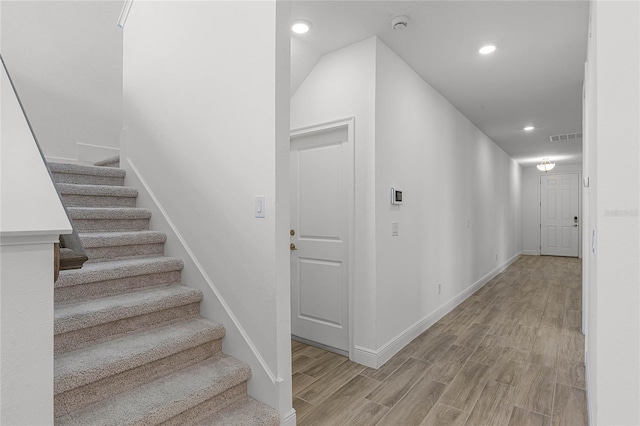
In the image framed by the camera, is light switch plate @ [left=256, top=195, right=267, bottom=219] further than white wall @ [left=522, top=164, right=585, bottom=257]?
No

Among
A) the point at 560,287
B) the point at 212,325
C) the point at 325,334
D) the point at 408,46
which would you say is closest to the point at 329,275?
the point at 325,334

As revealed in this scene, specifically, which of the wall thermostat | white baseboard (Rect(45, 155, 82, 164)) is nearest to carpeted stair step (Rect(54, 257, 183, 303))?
the wall thermostat

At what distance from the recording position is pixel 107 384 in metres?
1.63

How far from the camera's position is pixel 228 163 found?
2.13 meters

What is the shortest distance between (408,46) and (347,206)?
1518 mm

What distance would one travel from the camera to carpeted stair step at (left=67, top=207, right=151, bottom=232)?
2.41 m

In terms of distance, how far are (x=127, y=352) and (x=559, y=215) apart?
11143 mm

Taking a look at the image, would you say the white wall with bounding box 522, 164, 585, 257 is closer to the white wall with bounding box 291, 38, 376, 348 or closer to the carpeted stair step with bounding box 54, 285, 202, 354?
the white wall with bounding box 291, 38, 376, 348

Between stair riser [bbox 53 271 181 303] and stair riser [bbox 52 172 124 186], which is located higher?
stair riser [bbox 52 172 124 186]

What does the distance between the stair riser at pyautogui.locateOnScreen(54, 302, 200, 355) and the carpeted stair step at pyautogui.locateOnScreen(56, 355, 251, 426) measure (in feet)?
1.10

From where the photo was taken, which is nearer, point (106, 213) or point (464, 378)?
point (106, 213)

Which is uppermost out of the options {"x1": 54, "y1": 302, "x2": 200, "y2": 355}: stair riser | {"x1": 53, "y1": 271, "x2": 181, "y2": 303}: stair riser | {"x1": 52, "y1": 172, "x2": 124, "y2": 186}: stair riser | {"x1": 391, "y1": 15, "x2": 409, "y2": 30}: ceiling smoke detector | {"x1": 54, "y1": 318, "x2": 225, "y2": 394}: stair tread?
{"x1": 391, "y1": 15, "x2": 409, "y2": 30}: ceiling smoke detector

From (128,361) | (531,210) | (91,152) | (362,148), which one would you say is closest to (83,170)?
(91,152)

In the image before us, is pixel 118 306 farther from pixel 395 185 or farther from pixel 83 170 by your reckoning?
pixel 395 185
